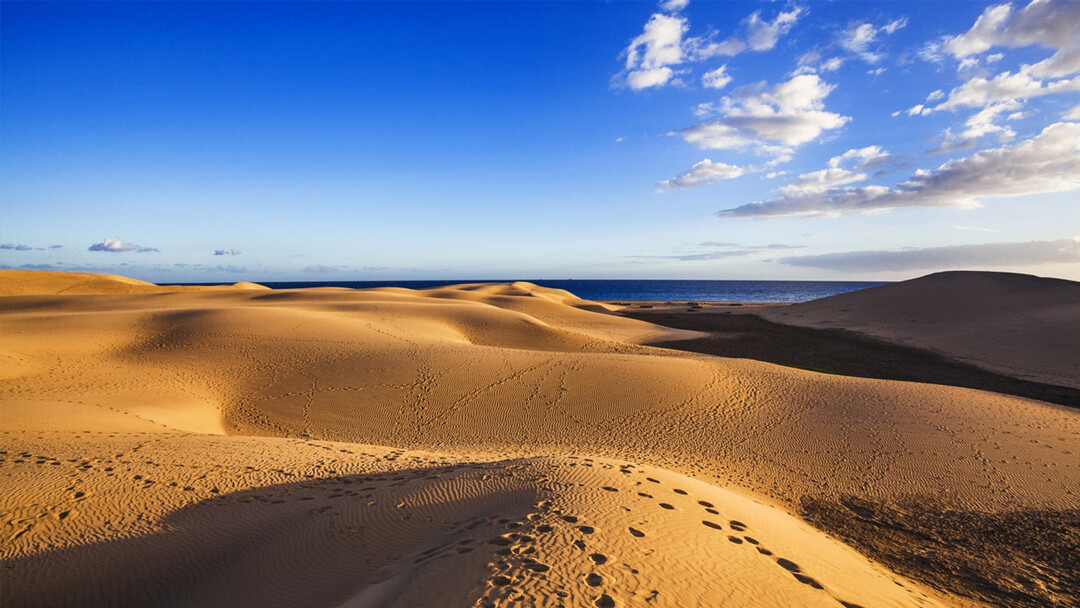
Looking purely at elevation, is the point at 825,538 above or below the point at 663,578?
below

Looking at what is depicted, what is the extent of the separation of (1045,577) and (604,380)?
926 centimetres

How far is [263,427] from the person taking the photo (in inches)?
458

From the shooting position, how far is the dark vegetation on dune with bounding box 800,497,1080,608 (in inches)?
233

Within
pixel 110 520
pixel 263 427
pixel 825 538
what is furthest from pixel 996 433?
pixel 263 427

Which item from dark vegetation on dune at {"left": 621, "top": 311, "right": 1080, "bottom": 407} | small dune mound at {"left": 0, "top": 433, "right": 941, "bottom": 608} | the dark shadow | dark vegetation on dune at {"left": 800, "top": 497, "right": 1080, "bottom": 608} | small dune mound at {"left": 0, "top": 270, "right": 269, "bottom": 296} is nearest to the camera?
small dune mound at {"left": 0, "top": 433, "right": 941, "bottom": 608}

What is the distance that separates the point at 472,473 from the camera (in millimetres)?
6793

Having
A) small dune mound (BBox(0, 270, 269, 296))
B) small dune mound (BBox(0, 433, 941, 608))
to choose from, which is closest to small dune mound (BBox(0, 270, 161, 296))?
small dune mound (BBox(0, 270, 269, 296))

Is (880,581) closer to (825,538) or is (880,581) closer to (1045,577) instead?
(825,538)

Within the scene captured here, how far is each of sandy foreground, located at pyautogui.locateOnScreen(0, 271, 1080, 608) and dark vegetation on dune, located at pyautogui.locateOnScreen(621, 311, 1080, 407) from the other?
541 centimetres

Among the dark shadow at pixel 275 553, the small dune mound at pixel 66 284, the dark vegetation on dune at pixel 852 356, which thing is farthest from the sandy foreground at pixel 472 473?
the small dune mound at pixel 66 284

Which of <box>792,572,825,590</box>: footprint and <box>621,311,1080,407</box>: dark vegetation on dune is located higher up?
<box>792,572,825,590</box>: footprint

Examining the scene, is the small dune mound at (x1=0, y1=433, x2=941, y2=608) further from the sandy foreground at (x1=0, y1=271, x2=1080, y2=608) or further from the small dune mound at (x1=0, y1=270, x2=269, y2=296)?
the small dune mound at (x1=0, y1=270, x2=269, y2=296)

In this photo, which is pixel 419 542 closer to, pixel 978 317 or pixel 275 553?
pixel 275 553

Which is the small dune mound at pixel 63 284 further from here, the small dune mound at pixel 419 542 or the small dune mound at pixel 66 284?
the small dune mound at pixel 419 542
